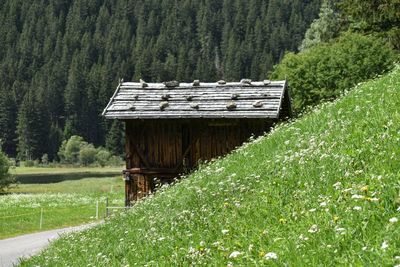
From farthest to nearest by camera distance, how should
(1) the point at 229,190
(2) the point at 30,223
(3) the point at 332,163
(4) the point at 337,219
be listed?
(2) the point at 30,223 < (1) the point at 229,190 < (3) the point at 332,163 < (4) the point at 337,219

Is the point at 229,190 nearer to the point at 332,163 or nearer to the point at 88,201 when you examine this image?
the point at 332,163

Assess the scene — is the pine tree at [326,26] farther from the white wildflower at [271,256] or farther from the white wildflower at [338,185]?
the white wildflower at [271,256]

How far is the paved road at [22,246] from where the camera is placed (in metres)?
23.8

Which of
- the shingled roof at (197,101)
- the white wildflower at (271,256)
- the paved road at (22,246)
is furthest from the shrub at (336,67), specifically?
the white wildflower at (271,256)

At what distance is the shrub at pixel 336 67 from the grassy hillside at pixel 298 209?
34670 mm

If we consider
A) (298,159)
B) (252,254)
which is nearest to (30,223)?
(298,159)

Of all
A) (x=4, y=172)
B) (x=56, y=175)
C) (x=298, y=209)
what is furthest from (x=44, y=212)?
(x=56, y=175)

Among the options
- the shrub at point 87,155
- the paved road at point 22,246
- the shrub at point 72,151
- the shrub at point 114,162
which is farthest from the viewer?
the shrub at point 72,151

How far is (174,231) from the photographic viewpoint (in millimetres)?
10508

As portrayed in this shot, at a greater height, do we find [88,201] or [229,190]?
[229,190]

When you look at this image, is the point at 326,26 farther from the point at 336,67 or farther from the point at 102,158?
the point at 102,158

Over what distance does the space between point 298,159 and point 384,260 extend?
5.68m

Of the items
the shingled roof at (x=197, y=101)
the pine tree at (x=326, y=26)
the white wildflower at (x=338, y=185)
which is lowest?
the white wildflower at (x=338, y=185)

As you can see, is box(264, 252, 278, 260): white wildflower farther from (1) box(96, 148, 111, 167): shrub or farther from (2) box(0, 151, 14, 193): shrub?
(1) box(96, 148, 111, 167): shrub
